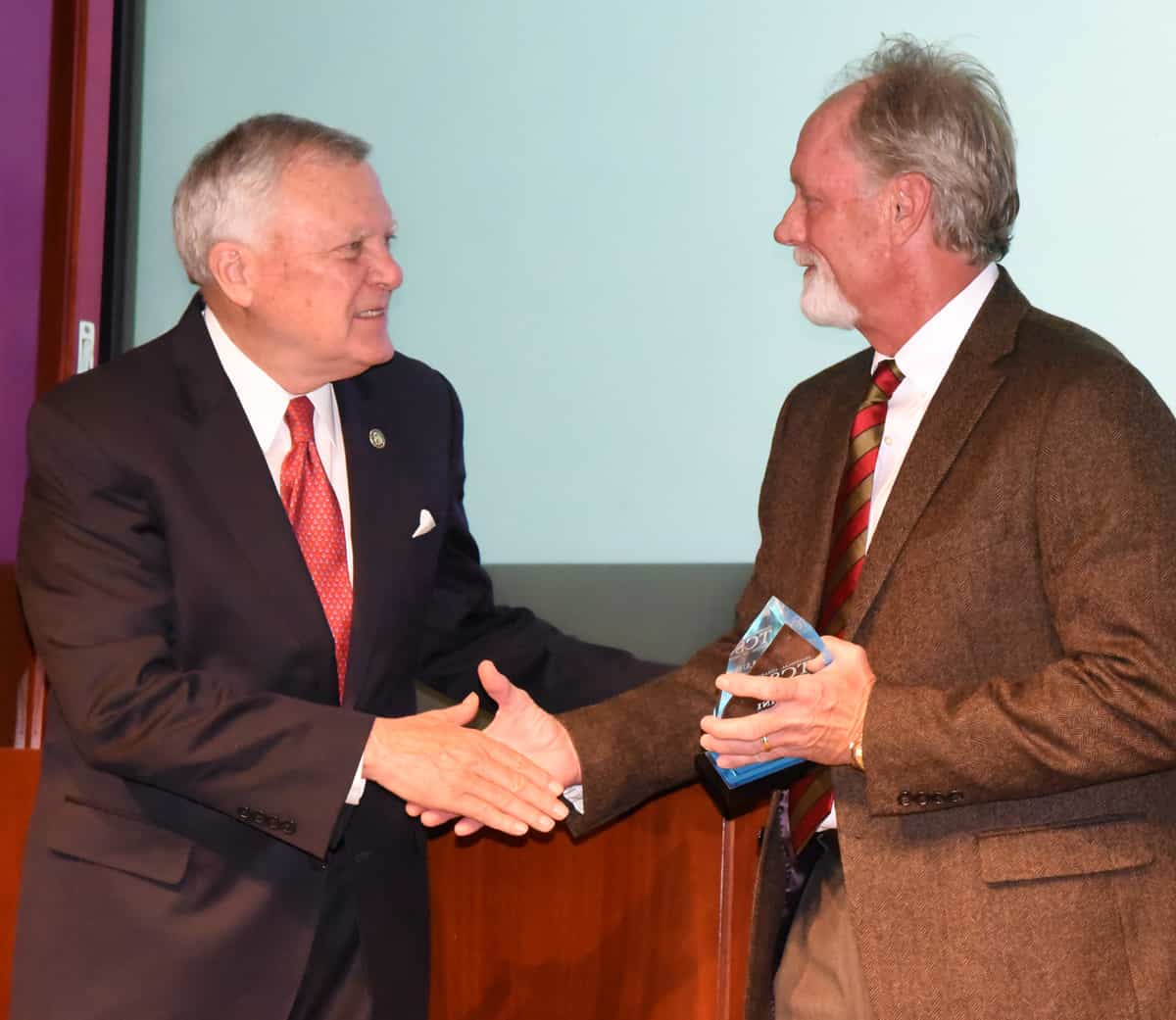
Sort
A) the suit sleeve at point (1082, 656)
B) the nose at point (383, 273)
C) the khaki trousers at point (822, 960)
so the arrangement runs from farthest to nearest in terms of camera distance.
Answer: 1. the nose at point (383, 273)
2. the khaki trousers at point (822, 960)
3. the suit sleeve at point (1082, 656)

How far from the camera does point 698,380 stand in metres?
2.98

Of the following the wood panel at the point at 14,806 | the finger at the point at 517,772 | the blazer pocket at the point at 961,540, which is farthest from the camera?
the wood panel at the point at 14,806

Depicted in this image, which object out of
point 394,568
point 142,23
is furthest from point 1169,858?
point 142,23

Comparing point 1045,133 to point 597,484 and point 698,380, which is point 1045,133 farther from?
point 597,484

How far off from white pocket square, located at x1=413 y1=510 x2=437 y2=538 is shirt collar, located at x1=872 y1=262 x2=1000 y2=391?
Result: 76cm

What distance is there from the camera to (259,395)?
243 centimetres

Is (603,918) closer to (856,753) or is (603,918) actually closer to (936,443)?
(856,753)

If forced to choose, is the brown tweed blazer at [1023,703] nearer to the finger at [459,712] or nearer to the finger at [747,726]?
the finger at [747,726]

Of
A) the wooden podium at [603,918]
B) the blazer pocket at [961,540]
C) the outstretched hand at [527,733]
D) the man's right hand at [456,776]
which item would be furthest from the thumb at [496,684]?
the blazer pocket at [961,540]

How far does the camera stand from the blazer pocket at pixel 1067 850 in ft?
6.06

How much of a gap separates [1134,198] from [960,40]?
0.40 meters

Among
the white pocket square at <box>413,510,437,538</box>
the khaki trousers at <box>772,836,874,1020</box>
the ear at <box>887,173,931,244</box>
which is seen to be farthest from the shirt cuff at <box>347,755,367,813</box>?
the ear at <box>887,173,931,244</box>

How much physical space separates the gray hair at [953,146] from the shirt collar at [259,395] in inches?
36.0

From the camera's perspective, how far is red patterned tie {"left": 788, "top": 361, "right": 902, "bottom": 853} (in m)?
2.09
